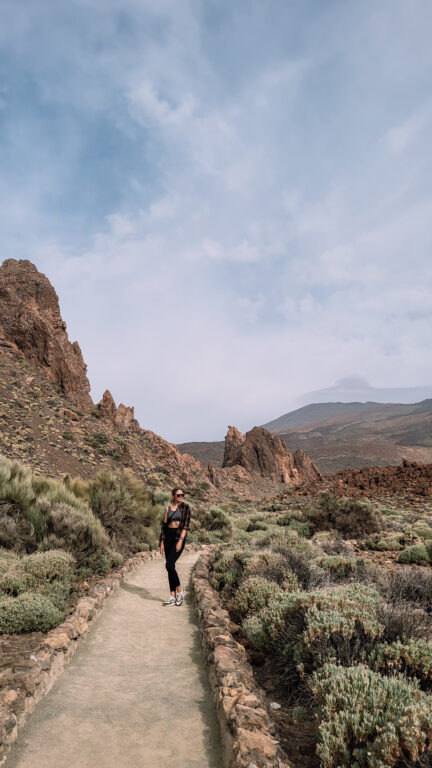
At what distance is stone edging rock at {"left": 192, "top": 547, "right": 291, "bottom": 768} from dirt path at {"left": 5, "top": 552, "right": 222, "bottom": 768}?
0.19m

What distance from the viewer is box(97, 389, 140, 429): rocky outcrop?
35.2 meters

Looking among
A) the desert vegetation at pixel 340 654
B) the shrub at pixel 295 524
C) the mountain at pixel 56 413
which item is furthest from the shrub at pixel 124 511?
the mountain at pixel 56 413

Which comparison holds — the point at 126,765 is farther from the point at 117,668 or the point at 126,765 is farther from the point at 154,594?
the point at 154,594

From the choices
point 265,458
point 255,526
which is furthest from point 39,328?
point 265,458

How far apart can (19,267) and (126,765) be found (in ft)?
130

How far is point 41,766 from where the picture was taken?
3.13m

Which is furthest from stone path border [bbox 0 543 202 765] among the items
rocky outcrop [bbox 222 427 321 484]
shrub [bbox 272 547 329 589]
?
rocky outcrop [bbox 222 427 321 484]

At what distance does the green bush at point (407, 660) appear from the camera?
3.73 metres

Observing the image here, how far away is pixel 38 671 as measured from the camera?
4258 mm

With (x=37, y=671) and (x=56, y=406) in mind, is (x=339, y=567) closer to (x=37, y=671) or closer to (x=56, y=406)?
(x=37, y=671)

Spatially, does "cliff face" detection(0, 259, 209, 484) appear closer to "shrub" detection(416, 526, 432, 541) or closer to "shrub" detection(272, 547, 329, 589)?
"shrub" detection(272, 547, 329, 589)

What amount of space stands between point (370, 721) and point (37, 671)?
3452 millimetres

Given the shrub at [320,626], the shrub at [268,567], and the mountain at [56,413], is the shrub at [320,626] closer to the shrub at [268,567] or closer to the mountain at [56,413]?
the shrub at [268,567]

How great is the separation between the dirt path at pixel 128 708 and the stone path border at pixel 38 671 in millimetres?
98
